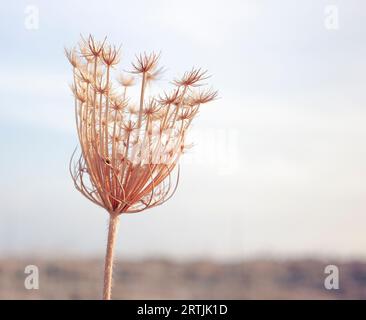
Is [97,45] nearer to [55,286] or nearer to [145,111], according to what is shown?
[145,111]

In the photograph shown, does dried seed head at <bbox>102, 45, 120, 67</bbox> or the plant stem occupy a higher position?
dried seed head at <bbox>102, 45, 120, 67</bbox>

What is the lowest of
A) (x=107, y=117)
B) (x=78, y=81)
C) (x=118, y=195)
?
(x=118, y=195)

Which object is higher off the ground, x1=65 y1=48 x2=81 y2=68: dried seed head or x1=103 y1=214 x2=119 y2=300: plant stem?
x1=65 y1=48 x2=81 y2=68: dried seed head

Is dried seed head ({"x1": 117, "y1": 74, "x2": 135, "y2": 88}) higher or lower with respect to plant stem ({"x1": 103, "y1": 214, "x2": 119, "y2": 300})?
higher

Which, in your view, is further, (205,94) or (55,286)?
(55,286)

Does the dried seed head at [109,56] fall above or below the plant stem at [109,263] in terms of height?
above

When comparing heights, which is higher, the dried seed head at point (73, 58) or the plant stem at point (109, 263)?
the dried seed head at point (73, 58)
